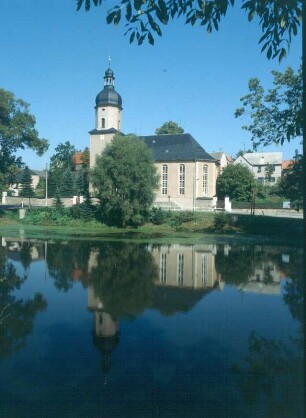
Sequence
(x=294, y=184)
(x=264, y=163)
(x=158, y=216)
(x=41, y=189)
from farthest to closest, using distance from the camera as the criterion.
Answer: (x=41, y=189)
(x=264, y=163)
(x=158, y=216)
(x=294, y=184)

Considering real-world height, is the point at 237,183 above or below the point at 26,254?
above

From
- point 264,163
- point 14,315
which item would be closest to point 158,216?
point 14,315

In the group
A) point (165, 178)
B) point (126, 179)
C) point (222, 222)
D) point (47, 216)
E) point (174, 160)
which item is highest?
point (174, 160)

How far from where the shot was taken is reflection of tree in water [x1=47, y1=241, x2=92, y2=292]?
1389 cm

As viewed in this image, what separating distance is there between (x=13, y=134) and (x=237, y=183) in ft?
101

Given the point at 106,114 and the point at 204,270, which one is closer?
the point at 204,270

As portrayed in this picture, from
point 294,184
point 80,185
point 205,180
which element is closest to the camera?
point 294,184

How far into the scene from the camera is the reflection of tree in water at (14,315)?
7373 millimetres

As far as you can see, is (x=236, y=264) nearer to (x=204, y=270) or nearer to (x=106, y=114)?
(x=204, y=270)

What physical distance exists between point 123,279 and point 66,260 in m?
5.21

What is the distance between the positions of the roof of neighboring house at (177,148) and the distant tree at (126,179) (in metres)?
20.3

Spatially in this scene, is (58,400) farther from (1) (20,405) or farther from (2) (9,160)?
(2) (9,160)

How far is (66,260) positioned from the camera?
723 inches

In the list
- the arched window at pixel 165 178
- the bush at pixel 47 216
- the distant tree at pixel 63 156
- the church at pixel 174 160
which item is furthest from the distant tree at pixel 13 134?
the distant tree at pixel 63 156
